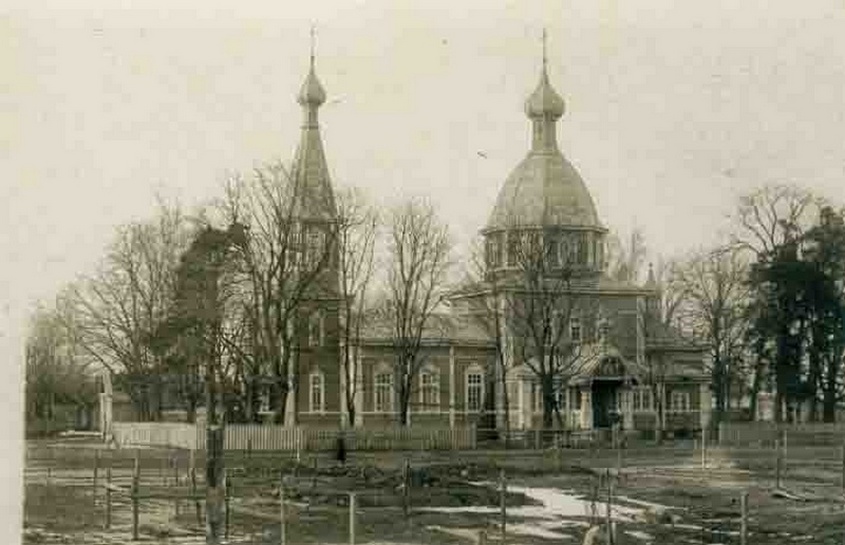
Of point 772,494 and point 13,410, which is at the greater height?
point 13,410

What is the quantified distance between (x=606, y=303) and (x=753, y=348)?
398 inches

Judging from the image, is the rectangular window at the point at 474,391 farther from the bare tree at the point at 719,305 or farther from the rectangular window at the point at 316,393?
the bare tree at the point at 719,305

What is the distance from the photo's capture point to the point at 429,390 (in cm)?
5028

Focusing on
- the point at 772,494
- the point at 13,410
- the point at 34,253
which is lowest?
the point at 772,494

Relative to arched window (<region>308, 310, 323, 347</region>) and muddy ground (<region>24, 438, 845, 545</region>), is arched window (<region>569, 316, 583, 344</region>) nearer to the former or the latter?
arched window (<region>308, 310, 323, 347</region>)

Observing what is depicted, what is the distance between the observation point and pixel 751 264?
4019 centimetres

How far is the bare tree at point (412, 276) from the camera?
4025 cm

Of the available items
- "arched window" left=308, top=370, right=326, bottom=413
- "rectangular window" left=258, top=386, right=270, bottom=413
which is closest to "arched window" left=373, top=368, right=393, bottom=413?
"arched window" left=308, top=370, right=326, bottom=413

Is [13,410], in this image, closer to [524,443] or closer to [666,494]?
[666,494]

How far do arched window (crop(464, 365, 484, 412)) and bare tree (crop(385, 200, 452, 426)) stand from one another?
4.89m

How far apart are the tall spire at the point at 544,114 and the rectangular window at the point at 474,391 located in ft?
32.7

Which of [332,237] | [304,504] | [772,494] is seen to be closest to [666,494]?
[772,494]

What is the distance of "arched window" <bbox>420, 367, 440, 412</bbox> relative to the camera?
49938 millimetres

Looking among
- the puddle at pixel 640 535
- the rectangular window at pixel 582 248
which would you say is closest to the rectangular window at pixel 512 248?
the rectangular window at pixel 582 248
